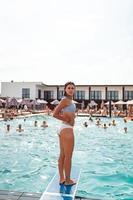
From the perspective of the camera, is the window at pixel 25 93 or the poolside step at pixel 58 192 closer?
the poolside step at pixel 58 192

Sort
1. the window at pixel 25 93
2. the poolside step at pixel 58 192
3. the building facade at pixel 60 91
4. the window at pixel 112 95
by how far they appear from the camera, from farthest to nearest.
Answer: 1. the window at pixel 25 93
2. the window at pixel 112 95
3. the building facade at pixel 60 91
4. the poolside step at pixel 58 192

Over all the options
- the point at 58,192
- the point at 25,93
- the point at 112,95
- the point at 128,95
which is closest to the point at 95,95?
the point at 112,95

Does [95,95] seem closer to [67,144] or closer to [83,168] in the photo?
[83,168]

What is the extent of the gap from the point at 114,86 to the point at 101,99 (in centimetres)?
326

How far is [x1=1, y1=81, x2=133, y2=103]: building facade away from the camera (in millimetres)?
49844

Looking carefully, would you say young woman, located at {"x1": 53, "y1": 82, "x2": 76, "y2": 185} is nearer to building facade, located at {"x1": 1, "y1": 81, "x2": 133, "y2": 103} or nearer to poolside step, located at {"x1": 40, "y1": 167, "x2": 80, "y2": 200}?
poolside step, located at {"x1": 40, "y1": 167, "x2": 80, "y2": 200}

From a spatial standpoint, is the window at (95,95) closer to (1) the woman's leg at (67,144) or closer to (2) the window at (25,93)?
(2) the window at (25,93)

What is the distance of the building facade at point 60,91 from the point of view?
4984cm

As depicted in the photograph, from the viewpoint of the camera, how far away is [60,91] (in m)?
52.4

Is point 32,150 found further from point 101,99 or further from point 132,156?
point 101,99

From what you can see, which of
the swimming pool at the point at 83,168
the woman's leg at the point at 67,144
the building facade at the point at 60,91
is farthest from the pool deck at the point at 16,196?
the building facade at the point at 60,91

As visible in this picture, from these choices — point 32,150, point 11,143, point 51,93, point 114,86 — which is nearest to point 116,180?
point 32,150

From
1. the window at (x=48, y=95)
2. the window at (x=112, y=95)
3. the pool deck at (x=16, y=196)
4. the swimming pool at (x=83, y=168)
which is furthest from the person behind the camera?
the window at (x=48, y=95)

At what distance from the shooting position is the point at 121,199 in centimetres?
540
